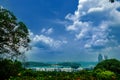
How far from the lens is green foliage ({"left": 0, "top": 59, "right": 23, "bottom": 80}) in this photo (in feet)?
102

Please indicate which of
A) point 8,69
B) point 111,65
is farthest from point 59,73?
point 111,65

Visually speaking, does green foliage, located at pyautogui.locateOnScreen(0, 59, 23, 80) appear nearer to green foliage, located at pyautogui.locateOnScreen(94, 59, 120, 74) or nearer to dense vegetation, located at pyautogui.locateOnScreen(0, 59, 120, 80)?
dense vegetation, located at pyautogui.locateOnScreen(0, 59, 120, 80)

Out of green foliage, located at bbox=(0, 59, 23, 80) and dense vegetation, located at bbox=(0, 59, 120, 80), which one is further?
green foliage, located at bbox=(0, 59, 23, 80)

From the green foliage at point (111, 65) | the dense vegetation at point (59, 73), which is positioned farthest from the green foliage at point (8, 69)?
the green foliage at point (111, 65)

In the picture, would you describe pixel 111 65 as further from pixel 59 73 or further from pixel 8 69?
pixel 8 69

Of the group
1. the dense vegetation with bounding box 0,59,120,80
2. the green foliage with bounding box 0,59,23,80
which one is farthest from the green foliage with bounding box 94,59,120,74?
the green foliage with bounding box 0,59,23,80

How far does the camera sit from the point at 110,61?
34.4 meters

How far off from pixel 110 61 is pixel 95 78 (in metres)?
8.94

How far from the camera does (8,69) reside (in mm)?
31375

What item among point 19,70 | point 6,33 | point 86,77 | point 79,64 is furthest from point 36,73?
point 79,64

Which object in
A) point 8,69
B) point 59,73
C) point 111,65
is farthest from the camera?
point 111,65

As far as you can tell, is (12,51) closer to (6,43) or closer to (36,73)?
(6,43)

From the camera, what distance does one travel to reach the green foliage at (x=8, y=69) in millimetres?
31116

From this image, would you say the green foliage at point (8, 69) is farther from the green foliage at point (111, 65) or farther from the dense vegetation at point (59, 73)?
the green foliage at point (111, 65)
